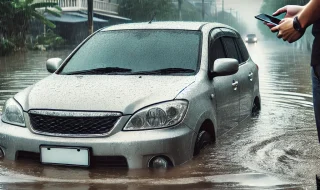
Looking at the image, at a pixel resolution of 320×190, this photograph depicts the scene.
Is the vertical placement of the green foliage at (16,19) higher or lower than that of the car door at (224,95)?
lower

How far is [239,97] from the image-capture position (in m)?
6.86

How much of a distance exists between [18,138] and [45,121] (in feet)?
0.90

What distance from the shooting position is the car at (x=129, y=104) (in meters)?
4.75

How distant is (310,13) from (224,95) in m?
3.11

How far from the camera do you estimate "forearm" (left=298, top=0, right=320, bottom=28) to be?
3.06 meters

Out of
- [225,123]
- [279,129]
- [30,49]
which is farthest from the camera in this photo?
[30,49]

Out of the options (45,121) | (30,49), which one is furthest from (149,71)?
(30,49)

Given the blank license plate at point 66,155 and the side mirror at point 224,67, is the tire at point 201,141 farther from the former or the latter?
the blank license plate at point 66,155

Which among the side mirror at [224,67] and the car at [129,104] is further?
the side mirror at [224,67]

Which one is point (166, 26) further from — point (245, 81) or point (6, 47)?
point (6, 47)

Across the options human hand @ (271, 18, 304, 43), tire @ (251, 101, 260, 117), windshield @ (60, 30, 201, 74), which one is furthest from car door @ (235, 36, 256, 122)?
human hand @ (271, 18, 304, 43)

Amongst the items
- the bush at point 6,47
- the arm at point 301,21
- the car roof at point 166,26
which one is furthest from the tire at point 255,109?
the bush at point 6,47

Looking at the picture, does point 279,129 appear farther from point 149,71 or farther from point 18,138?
point 18,138

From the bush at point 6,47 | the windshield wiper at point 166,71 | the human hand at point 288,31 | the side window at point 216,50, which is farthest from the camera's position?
the bush at point 6,47
